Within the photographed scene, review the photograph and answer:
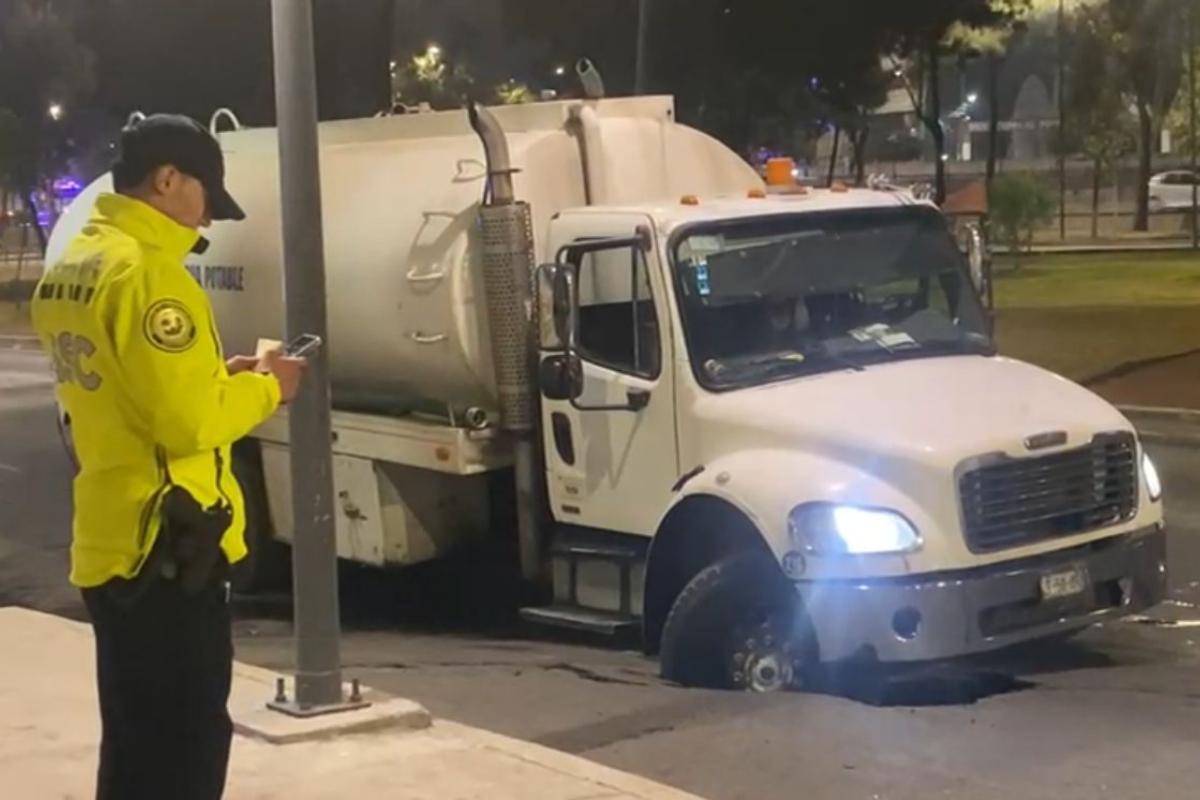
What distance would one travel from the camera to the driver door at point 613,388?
888 centimetres

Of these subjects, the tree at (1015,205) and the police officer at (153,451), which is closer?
the police officer at (153,451)

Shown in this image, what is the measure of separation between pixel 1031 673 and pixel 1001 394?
127 centimetres

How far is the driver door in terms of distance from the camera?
8.88m

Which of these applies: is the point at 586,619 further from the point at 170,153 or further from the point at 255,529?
the point at 170,153

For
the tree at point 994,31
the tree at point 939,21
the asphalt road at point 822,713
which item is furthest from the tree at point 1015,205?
the asphalt road at point 822,713

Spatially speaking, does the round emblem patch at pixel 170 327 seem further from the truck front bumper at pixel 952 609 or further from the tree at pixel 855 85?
the tree at pixel 855 85

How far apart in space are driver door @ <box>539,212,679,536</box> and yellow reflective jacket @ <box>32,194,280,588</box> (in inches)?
176

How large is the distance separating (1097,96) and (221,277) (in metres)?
55.2

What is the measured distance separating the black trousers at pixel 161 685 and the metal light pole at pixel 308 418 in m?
2.80

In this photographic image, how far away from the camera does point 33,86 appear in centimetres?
5106

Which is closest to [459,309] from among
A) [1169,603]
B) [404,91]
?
[1169,603]

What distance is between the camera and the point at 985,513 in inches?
307

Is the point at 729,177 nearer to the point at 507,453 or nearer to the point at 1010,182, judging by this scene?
the point at 507,453

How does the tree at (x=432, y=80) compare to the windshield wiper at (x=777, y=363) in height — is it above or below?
above
